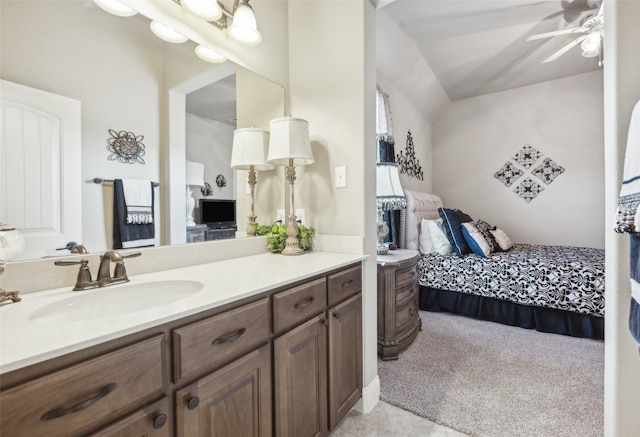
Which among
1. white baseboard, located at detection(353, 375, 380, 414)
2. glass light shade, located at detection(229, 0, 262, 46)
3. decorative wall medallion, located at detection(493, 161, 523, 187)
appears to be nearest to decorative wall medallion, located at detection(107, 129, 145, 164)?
glass light shade, located at detection(229, 0, 262, 46)

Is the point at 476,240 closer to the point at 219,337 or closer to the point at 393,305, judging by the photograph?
the point at 393,305

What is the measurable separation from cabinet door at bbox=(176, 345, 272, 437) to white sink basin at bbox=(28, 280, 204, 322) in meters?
0.33

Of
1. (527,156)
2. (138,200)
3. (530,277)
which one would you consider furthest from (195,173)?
(527,156)

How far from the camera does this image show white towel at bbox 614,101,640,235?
0.76 metres

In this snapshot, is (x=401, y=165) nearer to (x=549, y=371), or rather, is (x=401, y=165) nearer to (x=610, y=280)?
(x=549, y=371)

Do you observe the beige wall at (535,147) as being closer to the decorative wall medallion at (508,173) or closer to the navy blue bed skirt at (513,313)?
the decorative wall medallion at (508,173)

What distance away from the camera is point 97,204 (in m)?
1.15

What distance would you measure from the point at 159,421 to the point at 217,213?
106 cm

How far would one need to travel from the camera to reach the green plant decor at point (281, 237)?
1.75m

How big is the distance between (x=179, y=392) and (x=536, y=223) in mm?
4987

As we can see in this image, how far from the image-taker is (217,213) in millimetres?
1614

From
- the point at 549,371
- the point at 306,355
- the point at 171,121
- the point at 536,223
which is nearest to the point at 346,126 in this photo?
the point at 171,121

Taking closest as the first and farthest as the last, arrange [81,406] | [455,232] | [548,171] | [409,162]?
[81,406], [455,232], [409,162], [548,171]

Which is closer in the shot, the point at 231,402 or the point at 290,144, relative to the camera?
the point at 231,402
